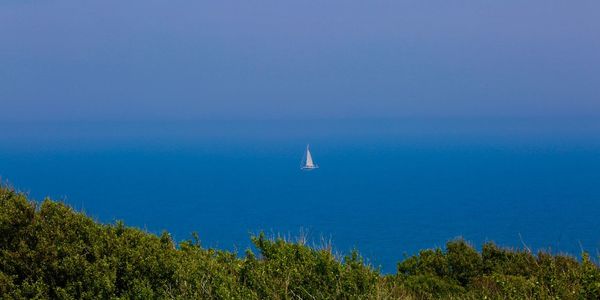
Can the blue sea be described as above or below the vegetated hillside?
above

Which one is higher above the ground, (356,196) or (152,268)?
(356,196)

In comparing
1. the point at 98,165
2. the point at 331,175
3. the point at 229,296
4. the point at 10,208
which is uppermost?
the point at 98,165

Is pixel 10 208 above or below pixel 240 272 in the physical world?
above

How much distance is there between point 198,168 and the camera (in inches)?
7205

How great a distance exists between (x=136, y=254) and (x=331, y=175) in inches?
6217

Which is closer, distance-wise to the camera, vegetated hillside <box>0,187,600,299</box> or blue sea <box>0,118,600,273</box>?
vegetated hillside <box>0,187,600,299</box>

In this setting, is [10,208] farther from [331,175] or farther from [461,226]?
[331,175]

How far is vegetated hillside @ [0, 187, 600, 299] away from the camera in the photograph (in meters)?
8.01

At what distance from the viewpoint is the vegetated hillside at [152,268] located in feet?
26.3

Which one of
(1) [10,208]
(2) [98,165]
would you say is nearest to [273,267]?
(1) [10,208]

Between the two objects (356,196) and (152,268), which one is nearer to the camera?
(152,268)

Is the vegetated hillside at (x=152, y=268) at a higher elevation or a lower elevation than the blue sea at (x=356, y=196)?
lower

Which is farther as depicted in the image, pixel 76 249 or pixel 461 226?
pixel 461 226

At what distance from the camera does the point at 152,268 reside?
835cm
